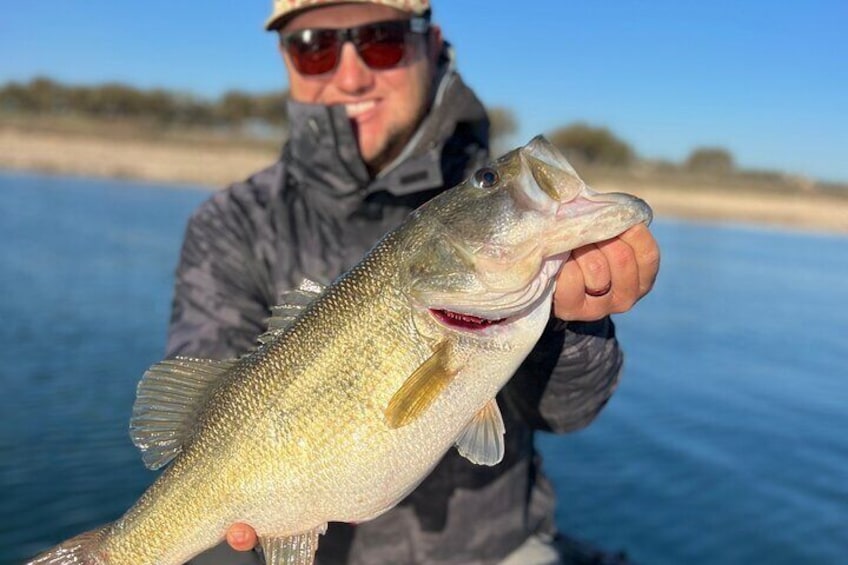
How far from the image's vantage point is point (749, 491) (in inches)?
319

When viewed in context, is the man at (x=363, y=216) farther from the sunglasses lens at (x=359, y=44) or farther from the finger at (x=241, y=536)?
the finger at (x=241, y=536)

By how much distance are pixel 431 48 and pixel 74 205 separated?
23.3 metres

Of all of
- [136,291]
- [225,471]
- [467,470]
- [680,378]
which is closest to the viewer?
[225,471]

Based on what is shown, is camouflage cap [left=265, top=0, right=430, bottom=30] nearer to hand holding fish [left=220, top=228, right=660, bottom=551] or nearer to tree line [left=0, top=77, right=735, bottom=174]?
hand holding fish [left=220, top=228, right=660, bottom=551]

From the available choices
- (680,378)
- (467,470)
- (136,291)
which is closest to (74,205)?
(136,291)

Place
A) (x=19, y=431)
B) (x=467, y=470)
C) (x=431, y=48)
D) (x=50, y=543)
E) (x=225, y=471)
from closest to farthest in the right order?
(x=225, y=471), (x=467, y=470), (x=431, y=48), (x=50, y=543), (x=19, y=431)

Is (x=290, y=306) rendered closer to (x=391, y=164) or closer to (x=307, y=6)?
(x=391, y=164)

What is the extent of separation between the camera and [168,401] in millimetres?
2846

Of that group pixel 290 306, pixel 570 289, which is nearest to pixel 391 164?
pixel 290 306

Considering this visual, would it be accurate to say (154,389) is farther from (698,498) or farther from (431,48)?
(698,498)

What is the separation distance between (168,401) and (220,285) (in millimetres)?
1087

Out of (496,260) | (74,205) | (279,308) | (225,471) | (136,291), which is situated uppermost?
(496,260)

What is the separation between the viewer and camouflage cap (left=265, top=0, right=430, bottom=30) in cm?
403

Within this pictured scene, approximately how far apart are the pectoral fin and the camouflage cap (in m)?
2.71
